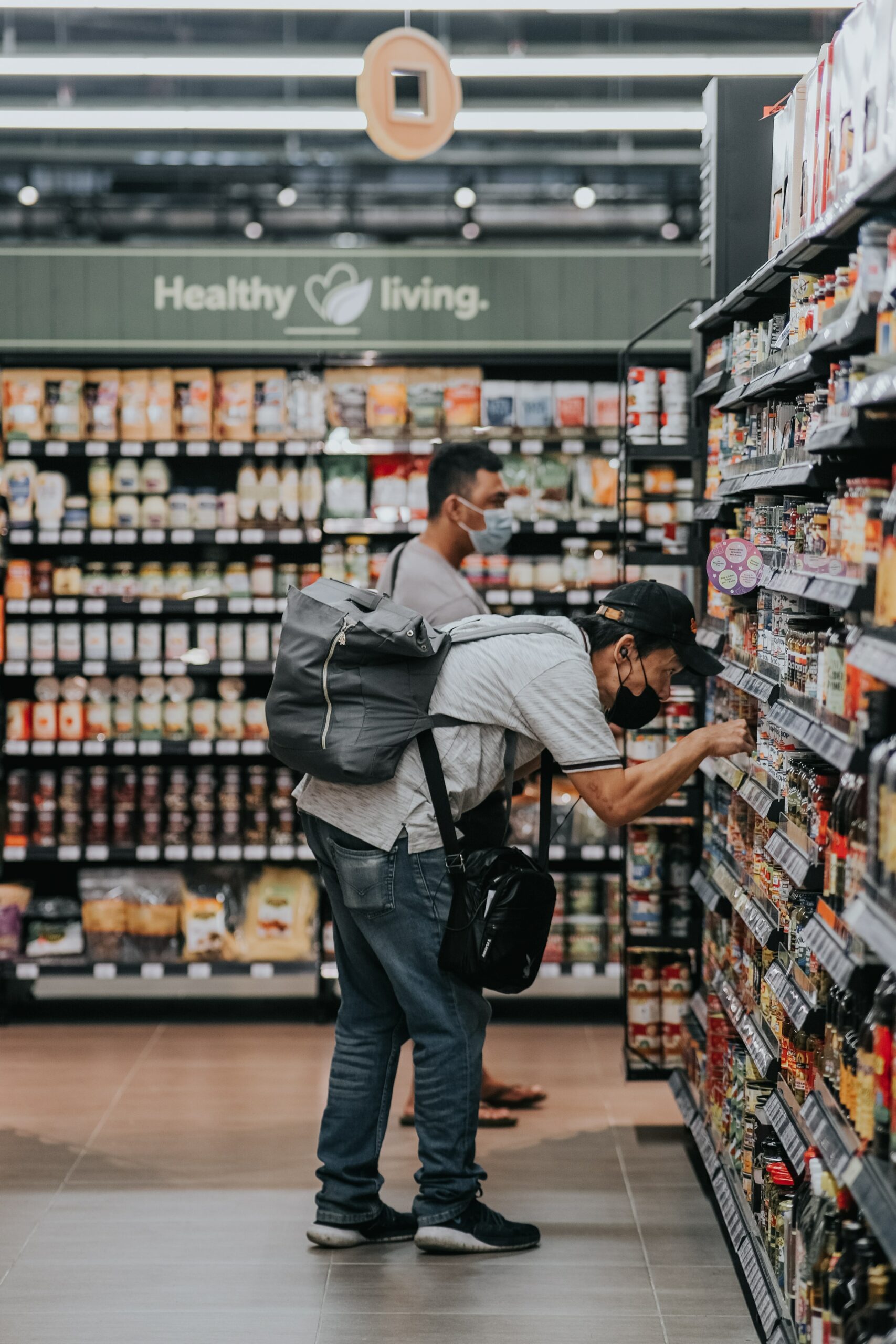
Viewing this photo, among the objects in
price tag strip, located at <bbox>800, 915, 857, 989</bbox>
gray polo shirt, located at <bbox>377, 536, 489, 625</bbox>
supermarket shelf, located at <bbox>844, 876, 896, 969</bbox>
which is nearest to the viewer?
supermarket shelf, located at <bbox>844, 876, 896, 969</bbox>

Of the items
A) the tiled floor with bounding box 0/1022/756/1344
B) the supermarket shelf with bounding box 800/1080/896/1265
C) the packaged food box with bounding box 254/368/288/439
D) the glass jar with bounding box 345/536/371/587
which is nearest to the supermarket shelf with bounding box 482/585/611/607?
the glass jar with bounding box 345/536/371/587

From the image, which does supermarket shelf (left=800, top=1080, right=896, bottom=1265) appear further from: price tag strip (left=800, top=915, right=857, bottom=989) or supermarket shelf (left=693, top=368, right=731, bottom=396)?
supermarket shelf (left=693, top=368, right=731, bottom=396)

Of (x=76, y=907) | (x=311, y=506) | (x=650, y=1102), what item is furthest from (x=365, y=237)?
(x=650, y=1102)

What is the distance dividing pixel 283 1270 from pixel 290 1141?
3.17 ft

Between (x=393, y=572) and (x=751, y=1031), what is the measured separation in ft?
6.26

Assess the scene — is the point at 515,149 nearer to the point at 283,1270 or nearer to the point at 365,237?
the point at 365,237

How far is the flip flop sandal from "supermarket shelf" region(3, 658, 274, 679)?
6.47 ft

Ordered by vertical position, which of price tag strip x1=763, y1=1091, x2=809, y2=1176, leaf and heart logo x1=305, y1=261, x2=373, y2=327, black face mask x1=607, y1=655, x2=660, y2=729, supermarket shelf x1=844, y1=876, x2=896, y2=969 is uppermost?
leaf and heart logo x1=305, y1=261, x2=373, y2=327

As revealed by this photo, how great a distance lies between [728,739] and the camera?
333 cm

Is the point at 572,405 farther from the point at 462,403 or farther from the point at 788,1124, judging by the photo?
the point at 788,1124

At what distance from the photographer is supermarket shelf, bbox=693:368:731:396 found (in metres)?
4.02

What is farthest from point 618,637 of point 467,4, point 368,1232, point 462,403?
point 462,403

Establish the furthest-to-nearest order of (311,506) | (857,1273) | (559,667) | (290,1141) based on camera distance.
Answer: (311,506)
(290,1141)
(559,667)
(857,1273)

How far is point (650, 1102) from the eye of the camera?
500 cm
